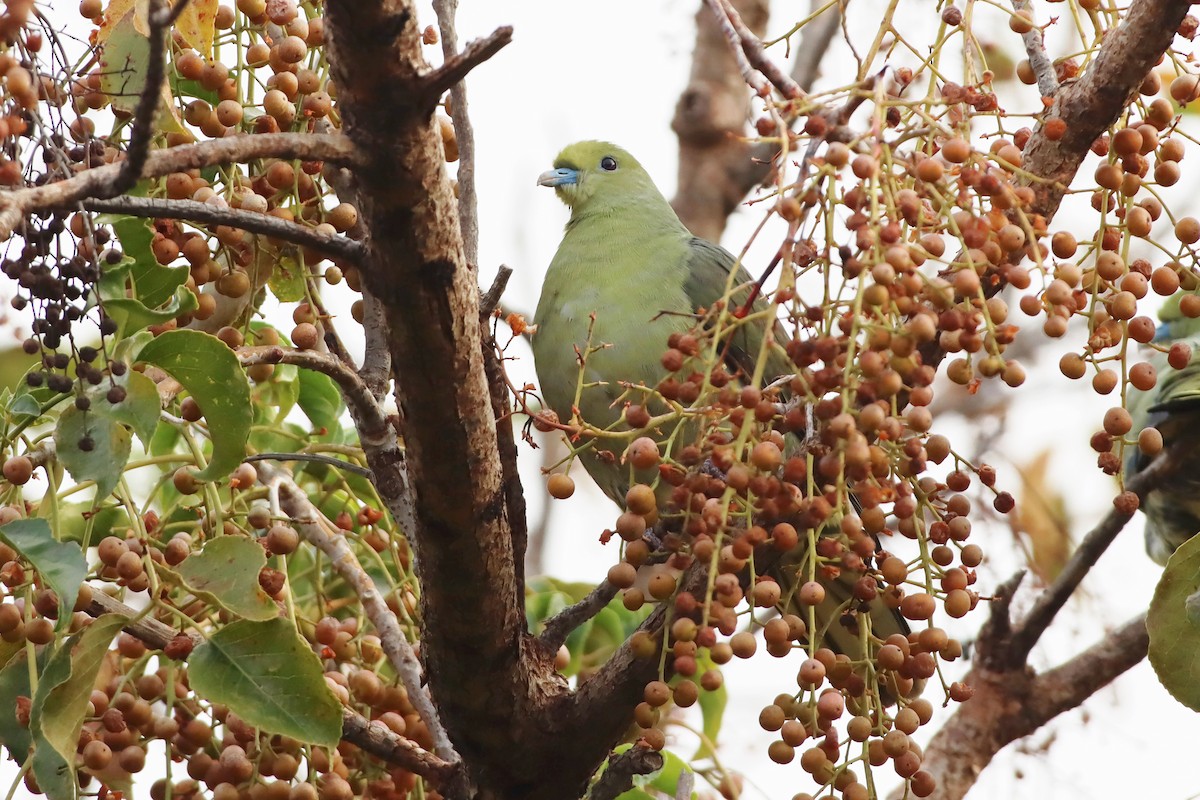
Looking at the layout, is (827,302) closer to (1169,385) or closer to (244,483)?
(244,483)

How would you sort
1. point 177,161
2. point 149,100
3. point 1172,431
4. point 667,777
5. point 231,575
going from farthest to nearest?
point 1172,431
point 667,777
point 231,575
point 177,161
point 149,100

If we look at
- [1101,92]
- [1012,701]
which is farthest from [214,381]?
[1012,701]

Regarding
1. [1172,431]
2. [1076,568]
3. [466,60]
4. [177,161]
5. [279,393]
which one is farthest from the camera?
[1172,431]

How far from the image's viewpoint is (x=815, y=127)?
129 centimetres

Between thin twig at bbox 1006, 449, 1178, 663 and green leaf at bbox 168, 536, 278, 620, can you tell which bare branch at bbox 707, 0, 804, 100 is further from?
thin twig at bbox 1006, 449, 1178, 663

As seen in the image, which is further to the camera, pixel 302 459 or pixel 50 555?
pixel 302 459

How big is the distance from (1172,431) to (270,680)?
87.2 inches

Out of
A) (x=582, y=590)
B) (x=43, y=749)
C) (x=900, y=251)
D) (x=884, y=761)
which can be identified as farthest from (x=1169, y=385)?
(x=43, y=749)

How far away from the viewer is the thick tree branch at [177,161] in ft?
3.19

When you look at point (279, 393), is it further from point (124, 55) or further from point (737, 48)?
point (737, 48)

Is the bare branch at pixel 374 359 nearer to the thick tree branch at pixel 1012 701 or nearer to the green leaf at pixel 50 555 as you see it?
the green leaf at pixel 50 555

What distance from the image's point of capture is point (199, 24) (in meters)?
1.67

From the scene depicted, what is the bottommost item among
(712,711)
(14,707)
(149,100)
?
(14,707)

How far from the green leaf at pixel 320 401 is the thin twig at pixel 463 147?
81 cm
